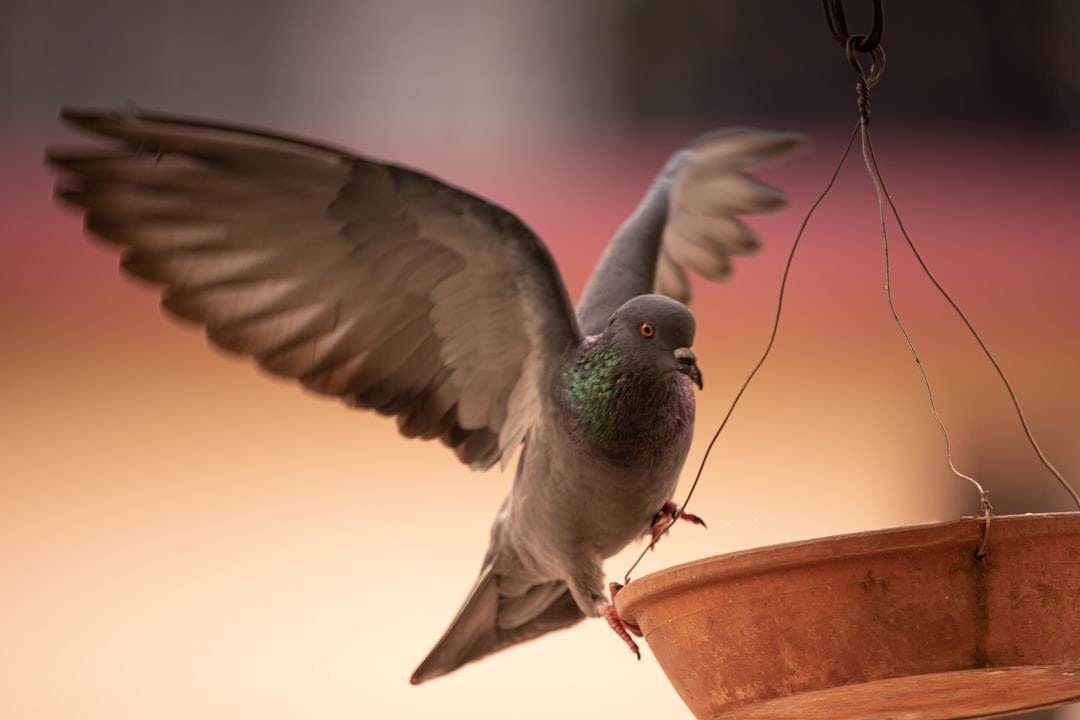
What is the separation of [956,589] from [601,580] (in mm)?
1232

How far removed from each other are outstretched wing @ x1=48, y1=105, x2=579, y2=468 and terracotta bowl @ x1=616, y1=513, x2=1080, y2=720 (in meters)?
1.06

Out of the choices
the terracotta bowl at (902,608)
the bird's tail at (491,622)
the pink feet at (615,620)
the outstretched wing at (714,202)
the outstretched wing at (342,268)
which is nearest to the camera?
the terracotta bowl at (902,608)

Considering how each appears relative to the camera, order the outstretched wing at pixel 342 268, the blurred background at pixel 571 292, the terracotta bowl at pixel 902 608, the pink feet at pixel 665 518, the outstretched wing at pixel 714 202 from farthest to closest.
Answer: the blurred background at pixel 571 292, the outstretched wing at pixel 714 202, the pink feet at pixel 665 518, the outstretched wing at pixel 342 268, the terracotta bowl at pixel 902 608

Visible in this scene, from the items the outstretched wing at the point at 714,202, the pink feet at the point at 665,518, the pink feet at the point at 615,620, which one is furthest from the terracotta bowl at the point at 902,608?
the outstretched wing at the point at 714,202

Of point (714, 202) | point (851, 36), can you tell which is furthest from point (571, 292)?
point (851, 36)

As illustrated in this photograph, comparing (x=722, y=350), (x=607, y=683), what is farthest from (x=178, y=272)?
(x=722, y=350)

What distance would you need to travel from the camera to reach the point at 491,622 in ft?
10.3

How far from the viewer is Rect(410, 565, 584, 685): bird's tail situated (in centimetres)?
307

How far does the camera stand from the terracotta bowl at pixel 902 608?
1.68 metres

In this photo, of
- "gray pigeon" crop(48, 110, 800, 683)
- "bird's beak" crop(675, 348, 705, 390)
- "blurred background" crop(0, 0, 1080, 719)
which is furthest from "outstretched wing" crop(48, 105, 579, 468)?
"blurred background" crop(0, 0, 1080, 719)

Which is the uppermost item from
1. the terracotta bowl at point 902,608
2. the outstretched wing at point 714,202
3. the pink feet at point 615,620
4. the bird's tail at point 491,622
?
the outstretched wing at point 714,202

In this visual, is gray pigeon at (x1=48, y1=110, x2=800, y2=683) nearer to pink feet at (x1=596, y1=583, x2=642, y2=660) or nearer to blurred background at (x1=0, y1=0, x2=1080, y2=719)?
pink feet at (x1=596, y1=583, x2=642, y2=660)

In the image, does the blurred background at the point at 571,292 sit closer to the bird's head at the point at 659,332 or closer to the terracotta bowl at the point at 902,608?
the bird's head at the point at 659,332

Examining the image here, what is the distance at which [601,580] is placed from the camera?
2838 millimetres
